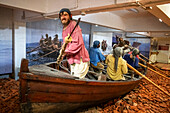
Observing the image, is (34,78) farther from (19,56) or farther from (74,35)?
(19,56)

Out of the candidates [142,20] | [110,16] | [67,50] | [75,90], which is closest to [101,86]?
[75,90]

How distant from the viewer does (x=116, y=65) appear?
13.1ft

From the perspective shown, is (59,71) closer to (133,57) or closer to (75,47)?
(75,47)

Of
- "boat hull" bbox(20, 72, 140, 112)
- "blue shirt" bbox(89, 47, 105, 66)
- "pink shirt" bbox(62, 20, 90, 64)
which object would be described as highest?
"pink shirt" bbox(62, 20, 90, 64)

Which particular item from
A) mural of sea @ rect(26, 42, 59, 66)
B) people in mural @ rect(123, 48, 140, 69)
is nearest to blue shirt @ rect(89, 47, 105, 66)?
people in mural @ rect(123, 48, 140, 69)

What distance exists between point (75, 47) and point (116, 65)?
5.66 ft

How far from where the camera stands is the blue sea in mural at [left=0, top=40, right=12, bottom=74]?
4.65m

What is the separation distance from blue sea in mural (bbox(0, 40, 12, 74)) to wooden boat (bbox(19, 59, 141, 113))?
2727 millimetres

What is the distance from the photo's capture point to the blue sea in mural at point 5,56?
4.65 meters

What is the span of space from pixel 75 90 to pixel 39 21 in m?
3.52

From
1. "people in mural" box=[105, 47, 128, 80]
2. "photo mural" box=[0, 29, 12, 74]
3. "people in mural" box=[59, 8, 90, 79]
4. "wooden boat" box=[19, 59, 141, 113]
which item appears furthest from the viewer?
"photo mural" box=[0, 29, 12, 74]

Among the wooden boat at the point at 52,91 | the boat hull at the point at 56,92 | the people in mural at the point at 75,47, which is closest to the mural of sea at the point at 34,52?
the people in mural at the point at 75,47

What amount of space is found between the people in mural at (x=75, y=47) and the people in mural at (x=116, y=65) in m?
1.31

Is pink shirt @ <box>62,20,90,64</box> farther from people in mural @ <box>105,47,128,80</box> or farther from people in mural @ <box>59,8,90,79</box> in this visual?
people in mural @ <box>105,47,128,80</box>
